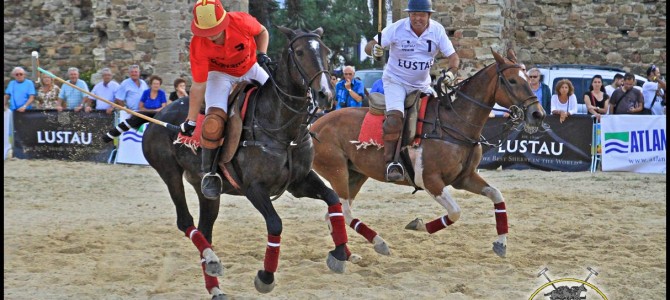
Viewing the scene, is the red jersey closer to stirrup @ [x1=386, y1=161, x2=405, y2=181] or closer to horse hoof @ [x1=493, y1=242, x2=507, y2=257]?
stirrup @ [x1=386, y1=161, x2=405, y2=181]

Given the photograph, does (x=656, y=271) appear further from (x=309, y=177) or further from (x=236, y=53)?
(x=236, y=53)

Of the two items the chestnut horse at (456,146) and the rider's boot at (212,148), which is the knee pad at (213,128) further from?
the chestnut horse at (456,146)

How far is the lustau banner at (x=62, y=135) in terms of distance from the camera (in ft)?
52.2

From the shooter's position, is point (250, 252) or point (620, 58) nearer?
point (250, 252)

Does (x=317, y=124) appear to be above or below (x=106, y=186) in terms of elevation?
above

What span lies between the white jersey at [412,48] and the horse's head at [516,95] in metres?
0.57

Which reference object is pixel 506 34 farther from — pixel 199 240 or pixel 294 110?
pixel 199 240

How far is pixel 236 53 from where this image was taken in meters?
6.99

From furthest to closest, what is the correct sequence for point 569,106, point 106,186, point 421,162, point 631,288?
point 569,106
point 106,186
point 421,162
point 631,288

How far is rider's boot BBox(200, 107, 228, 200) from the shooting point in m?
6.80

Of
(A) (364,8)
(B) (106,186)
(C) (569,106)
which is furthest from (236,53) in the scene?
(A) (364,8)

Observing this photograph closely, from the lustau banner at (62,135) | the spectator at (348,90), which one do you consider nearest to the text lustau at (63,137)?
the lustau banner at (62,135)

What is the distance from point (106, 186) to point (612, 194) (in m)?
7.38

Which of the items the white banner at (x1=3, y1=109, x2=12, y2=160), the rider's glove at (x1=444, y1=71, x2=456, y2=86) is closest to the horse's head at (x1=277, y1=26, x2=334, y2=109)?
the rider's glove at (x1=444, y1=71, x2=456, y2=86)
